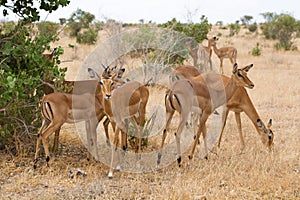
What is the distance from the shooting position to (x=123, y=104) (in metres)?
5.62

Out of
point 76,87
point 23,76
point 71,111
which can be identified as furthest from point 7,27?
point 71,111

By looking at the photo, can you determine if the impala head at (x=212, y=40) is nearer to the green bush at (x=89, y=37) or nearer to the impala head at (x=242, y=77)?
the green bush at (x=89, y=37)

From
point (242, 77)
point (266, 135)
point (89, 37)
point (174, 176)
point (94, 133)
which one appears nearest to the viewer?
point (174, 176)

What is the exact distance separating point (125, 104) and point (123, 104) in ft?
0.18

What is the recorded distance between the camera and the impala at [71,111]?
16.7ft

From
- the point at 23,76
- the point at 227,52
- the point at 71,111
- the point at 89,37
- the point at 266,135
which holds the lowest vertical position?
the point at 266,135

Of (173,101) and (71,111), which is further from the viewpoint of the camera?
(173,101)

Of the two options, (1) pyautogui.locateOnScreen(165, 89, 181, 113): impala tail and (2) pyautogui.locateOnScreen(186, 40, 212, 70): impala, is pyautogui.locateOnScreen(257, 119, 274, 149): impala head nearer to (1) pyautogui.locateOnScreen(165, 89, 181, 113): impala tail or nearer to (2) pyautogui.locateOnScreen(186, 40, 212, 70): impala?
(1) pyautogui.locateOnScreen(165, 89, 181, 113): impala tail

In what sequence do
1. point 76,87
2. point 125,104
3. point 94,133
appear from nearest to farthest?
point 94,133 → point 125,104 → point 76,87

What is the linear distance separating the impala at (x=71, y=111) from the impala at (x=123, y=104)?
9.1 inches

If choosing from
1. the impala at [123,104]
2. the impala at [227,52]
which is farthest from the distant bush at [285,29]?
the impala at [123,104]

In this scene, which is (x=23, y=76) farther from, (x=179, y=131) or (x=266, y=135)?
(x=266, y=135)

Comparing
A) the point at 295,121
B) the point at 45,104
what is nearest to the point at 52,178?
the point at 45,104

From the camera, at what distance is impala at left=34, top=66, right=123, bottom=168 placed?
509 centimetres
